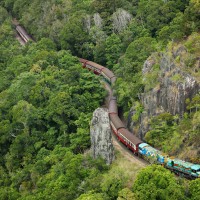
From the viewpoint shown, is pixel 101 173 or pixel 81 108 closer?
pixel 101 173

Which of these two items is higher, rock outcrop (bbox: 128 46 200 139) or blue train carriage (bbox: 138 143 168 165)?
rock outcrop (bbox: 128 46 200 139)

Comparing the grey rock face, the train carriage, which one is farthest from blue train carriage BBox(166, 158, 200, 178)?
the grey rock face

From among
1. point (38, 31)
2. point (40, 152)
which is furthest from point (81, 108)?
A: point (38, 31)

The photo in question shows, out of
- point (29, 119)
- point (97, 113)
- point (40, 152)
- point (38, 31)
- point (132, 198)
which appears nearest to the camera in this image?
point (132, 198)

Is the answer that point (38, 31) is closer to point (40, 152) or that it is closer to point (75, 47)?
point (75, 47)

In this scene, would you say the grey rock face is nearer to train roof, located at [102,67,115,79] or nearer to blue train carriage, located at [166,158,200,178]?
blue train carriage, located at [166,158,200,178]
